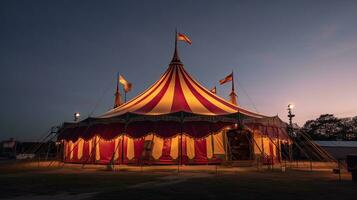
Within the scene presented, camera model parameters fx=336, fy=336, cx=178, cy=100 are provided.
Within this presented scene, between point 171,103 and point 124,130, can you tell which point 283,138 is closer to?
point 171,103

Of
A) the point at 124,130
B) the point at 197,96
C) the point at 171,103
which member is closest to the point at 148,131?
the point at 124,130

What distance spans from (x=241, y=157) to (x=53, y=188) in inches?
460

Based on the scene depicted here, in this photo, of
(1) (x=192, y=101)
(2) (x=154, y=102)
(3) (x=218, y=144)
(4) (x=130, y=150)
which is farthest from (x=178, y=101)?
(4) (x=130, y=150)

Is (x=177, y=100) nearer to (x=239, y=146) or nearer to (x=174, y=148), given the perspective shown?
(x=174, y=148)

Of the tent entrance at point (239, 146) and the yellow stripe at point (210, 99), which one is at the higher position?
the yellow stripe at point (210, 99)

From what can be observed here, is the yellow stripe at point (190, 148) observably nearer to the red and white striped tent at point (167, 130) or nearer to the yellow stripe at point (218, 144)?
the red and white striped tent at point (167, 130)

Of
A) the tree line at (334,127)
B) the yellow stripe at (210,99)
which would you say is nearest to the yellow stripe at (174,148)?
the yellow stripe at (210,99)

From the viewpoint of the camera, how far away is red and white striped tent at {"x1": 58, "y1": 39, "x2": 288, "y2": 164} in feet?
47.0

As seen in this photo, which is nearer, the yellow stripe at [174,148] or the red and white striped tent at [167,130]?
the red and white striped tent at [167,130]

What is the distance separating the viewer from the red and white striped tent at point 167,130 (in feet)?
47.0

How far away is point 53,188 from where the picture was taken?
8.02 m

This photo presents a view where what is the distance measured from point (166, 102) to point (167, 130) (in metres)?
2.88

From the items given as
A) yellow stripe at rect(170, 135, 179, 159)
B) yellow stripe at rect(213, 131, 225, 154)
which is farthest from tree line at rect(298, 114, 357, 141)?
yellow stripe at rect(170, 135, 179, 159)

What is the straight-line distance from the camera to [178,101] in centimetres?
1691
